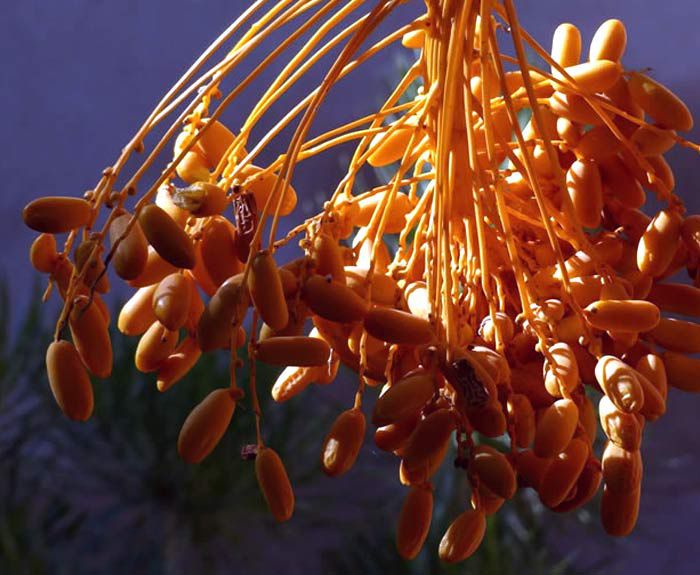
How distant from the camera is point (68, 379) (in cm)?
42

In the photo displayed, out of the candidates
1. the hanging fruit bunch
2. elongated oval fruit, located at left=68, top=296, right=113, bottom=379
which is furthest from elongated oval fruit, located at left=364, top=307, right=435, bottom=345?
elongated oval fruit, located at left=68, top=296, right=113, bottom=379

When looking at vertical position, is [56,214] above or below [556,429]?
above

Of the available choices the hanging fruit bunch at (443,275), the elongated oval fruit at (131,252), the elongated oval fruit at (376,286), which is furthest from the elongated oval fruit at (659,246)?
the elongated oval fruit at (131,252)

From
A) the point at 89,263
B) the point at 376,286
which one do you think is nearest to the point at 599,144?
the point at 376,286

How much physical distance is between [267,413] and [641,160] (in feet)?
5.03

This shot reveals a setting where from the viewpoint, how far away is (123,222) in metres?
0.43

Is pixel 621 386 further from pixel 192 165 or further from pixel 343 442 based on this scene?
pixel 192 165

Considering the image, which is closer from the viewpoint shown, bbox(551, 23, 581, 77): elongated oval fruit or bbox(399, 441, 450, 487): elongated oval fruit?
bbox(399, 441, 450, 487): elongated oval fruit

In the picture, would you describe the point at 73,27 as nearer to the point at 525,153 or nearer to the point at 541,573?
the point at 541,573

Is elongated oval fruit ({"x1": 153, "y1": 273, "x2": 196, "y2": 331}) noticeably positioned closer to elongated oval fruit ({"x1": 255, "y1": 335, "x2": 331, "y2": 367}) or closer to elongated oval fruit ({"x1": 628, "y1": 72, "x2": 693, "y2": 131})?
elongated oval fruit ({"x1": 255, "y1": 335, "x2": 331, "y2": 367})

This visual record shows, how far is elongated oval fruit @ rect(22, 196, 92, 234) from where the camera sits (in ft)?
1.41

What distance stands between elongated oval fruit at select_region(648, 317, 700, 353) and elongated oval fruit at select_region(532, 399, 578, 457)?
64mm

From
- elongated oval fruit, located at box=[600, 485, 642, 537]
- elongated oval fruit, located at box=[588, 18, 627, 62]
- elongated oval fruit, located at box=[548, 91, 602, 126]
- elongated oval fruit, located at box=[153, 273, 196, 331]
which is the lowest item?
elongated oval fruit, located at box=[600, 485, 642, 537]

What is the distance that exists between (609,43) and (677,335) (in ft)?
0.44
